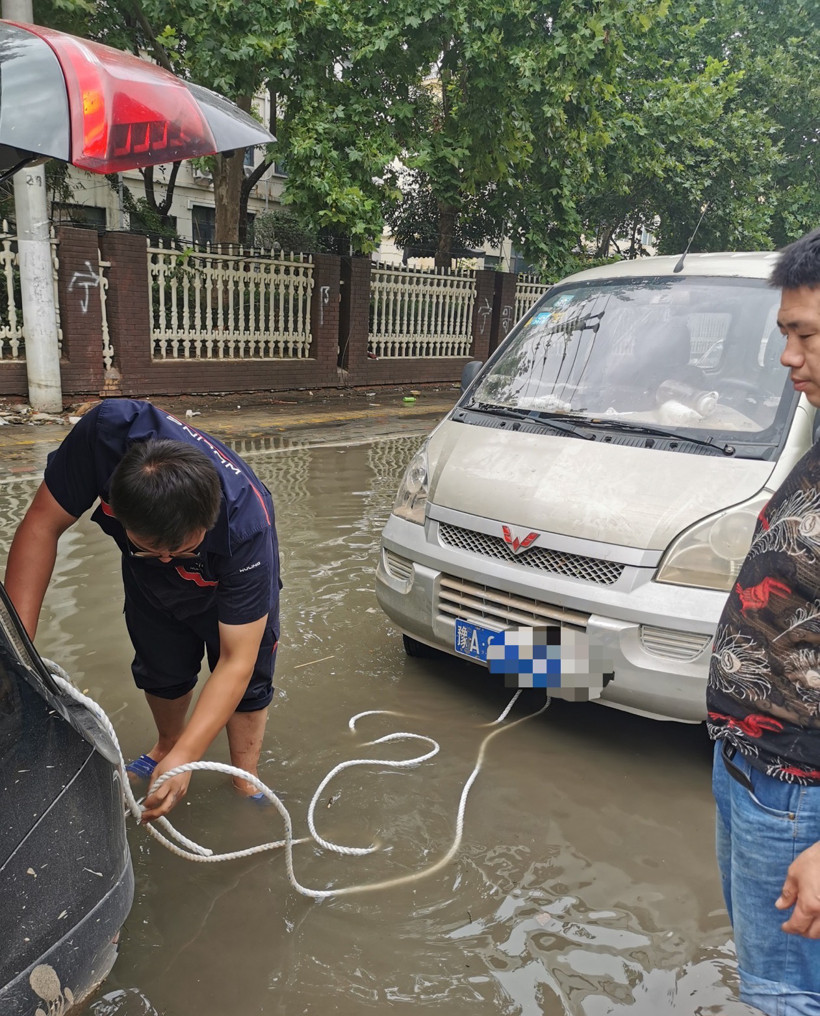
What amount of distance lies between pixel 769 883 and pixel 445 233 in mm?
14087

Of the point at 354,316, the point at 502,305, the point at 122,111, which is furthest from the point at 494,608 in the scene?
the point at 502,305

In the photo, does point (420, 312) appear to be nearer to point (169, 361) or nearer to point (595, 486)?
point (169, 361)

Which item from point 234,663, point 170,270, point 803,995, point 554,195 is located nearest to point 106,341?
point 170,270

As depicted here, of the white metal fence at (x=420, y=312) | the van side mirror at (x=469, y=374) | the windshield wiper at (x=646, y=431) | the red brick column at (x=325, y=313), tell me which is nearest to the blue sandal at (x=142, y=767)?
the windshield wiper at (x=646, y=431)

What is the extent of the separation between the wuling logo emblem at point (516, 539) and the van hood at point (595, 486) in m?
0.04

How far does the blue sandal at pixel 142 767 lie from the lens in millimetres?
2875

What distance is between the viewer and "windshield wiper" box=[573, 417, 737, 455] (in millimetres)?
3057

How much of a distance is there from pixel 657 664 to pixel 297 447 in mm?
6367

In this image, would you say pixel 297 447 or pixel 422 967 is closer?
pixel 422 967

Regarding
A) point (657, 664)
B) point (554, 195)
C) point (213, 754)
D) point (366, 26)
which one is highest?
point (366, 26)

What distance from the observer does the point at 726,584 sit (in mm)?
2764

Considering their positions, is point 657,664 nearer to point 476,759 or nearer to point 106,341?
point 476,759

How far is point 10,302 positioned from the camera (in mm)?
9156

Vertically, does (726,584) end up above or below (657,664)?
above
